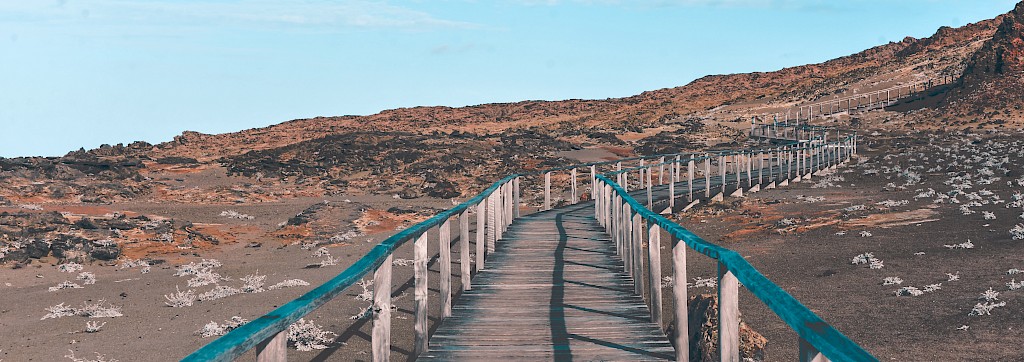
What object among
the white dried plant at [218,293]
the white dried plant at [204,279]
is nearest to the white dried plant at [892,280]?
the white dried plant at [218,293]

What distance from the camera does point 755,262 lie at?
15.4m

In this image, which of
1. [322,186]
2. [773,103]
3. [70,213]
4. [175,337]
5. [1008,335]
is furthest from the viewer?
[773,103]

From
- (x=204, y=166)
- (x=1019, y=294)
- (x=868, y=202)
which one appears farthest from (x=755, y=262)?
(x=204, y=166)

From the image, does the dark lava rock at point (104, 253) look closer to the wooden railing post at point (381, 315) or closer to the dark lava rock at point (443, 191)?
the wooden railing post at point (381, 315)

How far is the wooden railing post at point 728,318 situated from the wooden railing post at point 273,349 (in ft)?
7.26

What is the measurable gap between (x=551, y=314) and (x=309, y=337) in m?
3.45

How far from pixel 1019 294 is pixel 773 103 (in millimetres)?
76491

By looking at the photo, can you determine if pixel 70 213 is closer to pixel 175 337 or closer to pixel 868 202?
pixel 175 337

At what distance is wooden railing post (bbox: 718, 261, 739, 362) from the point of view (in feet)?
14.9

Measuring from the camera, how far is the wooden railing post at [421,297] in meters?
6.48

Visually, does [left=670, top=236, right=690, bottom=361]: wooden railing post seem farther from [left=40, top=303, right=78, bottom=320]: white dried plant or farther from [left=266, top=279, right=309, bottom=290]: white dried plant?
[left=266, top=279, right=309, bottom=290]: white dried plant

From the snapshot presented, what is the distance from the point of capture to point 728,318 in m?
4.57

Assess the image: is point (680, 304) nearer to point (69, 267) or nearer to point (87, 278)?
point (87, 278)

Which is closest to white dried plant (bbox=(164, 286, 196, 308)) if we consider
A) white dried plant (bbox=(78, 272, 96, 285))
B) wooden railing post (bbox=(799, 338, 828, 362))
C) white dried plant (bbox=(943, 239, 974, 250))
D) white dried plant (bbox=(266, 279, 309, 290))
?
white dried plant (bbox=(266, 279, 309, 290))
